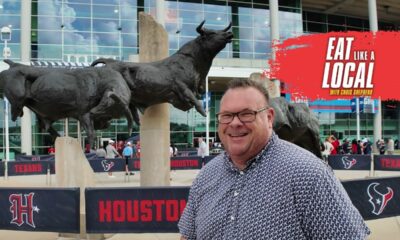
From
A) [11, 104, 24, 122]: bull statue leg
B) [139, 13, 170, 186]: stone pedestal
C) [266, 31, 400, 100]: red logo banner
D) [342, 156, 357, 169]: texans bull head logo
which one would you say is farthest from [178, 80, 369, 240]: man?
[266, 31, 400, 100]: red logo banner

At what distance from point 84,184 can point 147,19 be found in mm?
4756

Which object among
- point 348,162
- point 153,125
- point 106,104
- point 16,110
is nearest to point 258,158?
point 106,104

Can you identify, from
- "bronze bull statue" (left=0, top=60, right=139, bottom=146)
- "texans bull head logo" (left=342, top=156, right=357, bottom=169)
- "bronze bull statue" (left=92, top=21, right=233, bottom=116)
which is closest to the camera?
"bronze bull statue" (left=0, top=60, right=139, bottom=146)

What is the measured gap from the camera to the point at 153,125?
443 inches

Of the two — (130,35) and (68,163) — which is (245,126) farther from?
(130,35)

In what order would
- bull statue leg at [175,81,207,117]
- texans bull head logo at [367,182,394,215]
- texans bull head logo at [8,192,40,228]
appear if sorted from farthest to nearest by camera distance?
bull statue leg at [175,81,207,117] < texans bull head logo at [367,182,394,215] < texans bull head logo at [8,192,40,228]

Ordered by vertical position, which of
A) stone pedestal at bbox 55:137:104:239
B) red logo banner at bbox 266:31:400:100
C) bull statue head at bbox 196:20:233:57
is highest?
red logo banner at bbox 266:31:400:100

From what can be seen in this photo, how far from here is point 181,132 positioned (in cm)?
4006

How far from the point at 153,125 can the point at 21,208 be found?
4973mm

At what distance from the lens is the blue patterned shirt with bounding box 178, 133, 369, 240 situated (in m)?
1.87

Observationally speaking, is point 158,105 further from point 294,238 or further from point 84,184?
point 294,238

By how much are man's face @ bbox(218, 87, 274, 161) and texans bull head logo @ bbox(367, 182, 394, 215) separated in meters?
5.51

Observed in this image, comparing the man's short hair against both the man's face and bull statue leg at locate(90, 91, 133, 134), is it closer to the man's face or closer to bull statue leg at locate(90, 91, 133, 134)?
the man's face

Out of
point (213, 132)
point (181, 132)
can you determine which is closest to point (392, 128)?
point (213, 132)
